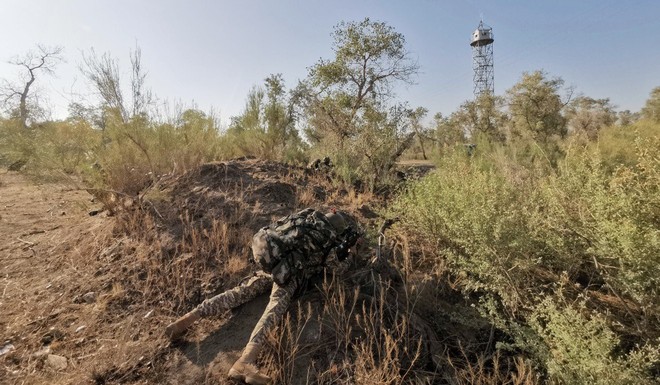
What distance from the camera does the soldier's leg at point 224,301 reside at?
254 centimetres

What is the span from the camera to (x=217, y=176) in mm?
5289

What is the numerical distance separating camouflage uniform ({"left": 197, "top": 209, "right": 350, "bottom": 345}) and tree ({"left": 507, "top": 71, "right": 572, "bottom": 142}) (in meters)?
16.1

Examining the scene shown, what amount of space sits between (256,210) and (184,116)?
143 inches

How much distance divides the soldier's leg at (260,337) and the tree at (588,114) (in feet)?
63.9

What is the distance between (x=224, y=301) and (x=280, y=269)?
Result: 557 mm

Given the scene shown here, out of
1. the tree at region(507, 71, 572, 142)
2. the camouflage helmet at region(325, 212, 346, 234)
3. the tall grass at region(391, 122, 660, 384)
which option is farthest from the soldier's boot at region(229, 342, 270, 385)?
the tree at region(507, 71, 572, 142)

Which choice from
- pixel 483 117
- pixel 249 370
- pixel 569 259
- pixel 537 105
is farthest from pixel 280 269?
pixel 483 117

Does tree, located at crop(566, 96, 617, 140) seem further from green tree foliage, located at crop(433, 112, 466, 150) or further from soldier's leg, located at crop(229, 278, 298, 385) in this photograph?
soldier's leg, located at crop(229, 278, 298, 385)

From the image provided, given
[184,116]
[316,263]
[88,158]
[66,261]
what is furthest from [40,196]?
[316,263]

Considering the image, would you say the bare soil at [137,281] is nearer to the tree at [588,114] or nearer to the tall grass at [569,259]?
the tall grass at [569,259]

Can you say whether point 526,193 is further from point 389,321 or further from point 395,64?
point 395,64

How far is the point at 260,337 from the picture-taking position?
225 cm

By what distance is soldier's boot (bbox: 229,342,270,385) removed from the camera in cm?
200

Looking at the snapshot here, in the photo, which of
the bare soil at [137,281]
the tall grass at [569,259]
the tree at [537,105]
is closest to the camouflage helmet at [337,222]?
the tall grass at [569,259]
